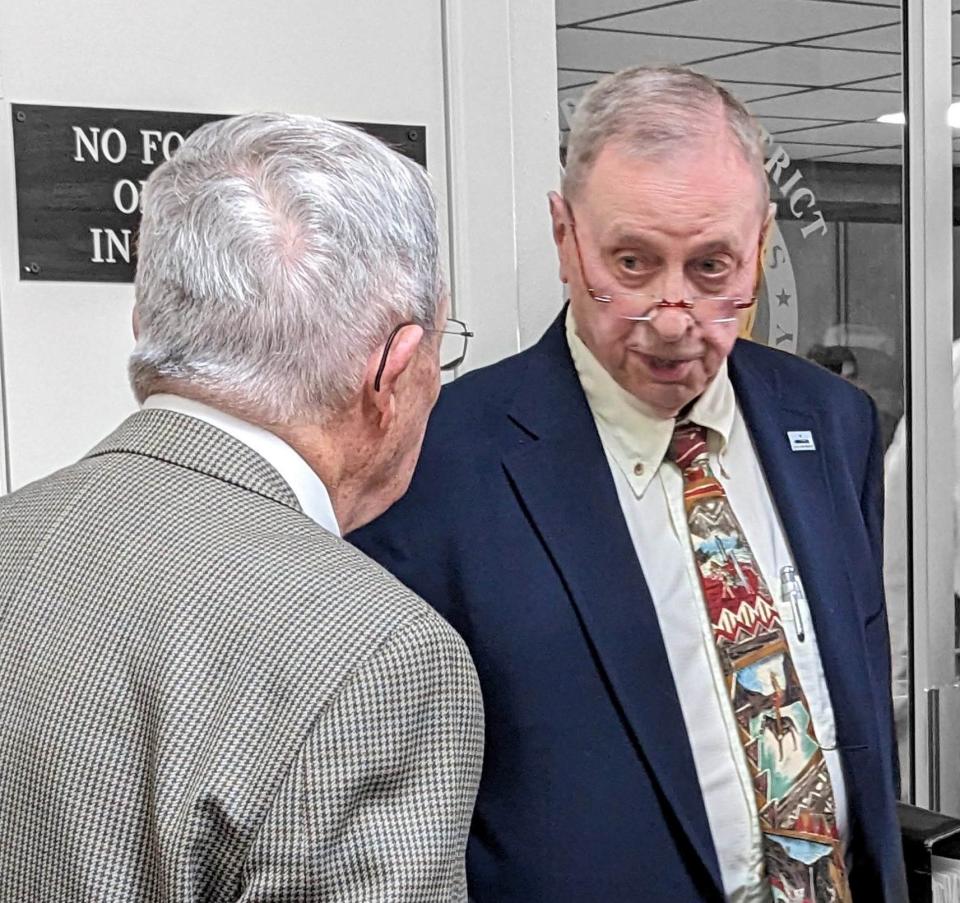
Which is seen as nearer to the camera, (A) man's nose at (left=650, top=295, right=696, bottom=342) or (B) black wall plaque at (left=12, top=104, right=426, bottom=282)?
(A) man's nose at (left=650, top=295, right=696, bottom=342)

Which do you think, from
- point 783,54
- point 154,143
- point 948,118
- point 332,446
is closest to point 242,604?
point 332,446

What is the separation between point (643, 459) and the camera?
202cm

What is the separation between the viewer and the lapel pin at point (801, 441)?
2.12 m

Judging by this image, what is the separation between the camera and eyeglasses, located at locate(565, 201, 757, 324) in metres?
1.96

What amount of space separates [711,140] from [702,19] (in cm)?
95

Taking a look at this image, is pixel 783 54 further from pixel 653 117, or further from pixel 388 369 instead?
pixel 388 369

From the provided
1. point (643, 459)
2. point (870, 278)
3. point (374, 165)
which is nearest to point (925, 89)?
point (870, 278)

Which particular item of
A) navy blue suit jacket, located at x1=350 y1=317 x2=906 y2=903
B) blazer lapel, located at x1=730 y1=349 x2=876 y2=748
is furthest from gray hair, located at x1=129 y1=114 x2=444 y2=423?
blazer lapel, located at x1=730 y1=349 x2=876 y2=748

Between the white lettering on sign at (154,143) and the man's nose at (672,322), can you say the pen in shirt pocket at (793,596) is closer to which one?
the man's nose at (672,322)

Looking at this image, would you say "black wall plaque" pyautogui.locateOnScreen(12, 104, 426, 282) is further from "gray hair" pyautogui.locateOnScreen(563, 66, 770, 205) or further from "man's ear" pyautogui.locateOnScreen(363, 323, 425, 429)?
"man's ear" pyautogui.locateOnScreen(363, 323, 425, 429)

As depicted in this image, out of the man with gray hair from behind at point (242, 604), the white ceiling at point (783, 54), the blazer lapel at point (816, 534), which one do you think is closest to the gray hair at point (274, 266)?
the man with gray hair from behind at point (242, 604)

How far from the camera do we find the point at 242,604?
3.93 feet

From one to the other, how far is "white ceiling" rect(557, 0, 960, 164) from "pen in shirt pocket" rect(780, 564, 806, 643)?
989 millimetres

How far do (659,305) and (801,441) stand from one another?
0.32 metres
